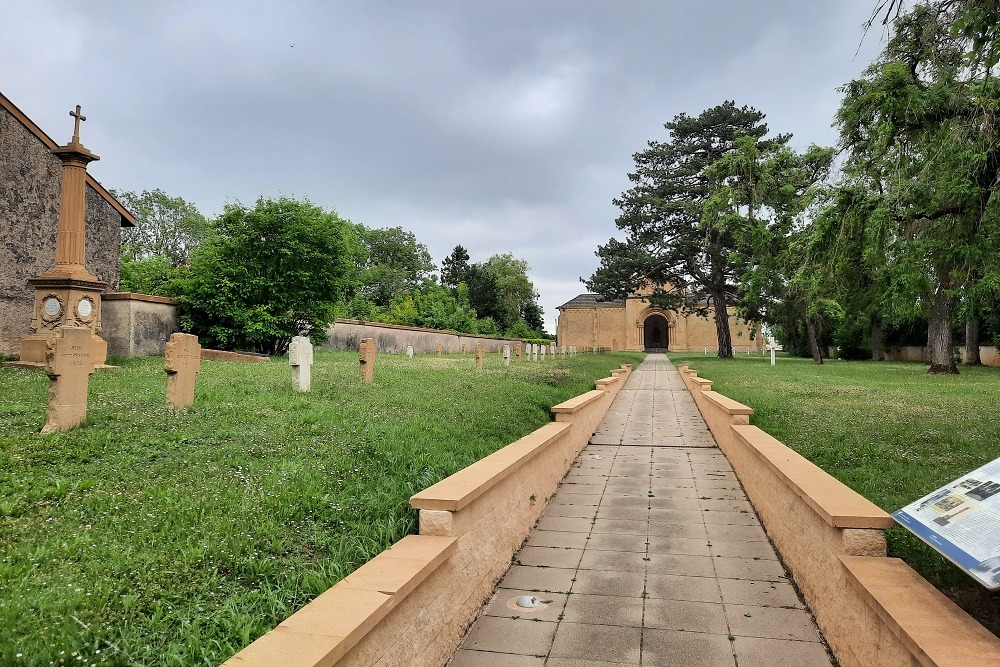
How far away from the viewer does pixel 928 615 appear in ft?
6.83

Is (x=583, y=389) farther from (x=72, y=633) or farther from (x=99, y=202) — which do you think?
(x=99, y=202)

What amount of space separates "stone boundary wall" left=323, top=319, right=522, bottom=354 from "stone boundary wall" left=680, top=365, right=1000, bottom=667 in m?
17.8

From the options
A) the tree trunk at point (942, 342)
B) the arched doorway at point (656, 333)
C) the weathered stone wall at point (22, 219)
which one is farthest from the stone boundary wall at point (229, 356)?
the arched doorway at point (656, 333)

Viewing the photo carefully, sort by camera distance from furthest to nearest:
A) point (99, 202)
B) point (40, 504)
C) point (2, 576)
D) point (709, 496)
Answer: point (99, 202)
point (709, 496)
point (40, 504)
point (2, 576)

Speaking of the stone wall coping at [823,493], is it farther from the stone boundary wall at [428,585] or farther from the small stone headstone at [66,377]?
the small stone headstone at [66,377]

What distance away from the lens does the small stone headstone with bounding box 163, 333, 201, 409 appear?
6359 mm

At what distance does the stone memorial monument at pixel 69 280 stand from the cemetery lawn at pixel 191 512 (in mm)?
4110

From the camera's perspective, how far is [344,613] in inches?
79.9

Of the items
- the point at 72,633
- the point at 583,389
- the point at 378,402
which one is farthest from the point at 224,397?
the point at 583,389

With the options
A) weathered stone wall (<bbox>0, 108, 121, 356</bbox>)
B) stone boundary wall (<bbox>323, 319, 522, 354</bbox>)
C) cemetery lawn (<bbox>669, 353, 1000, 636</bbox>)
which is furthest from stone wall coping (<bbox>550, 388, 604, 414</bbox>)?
stone boundary wall (<bbox>323, 319, 522, 354</bbox>)

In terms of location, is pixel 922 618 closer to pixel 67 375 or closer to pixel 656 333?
pixel 67 375

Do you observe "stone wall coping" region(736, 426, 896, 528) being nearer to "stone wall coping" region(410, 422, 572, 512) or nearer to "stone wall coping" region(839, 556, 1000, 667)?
"stone wall coping" region(839, 556, 1000, 667)

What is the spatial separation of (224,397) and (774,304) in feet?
101

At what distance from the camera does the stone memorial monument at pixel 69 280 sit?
1024 centimetres
